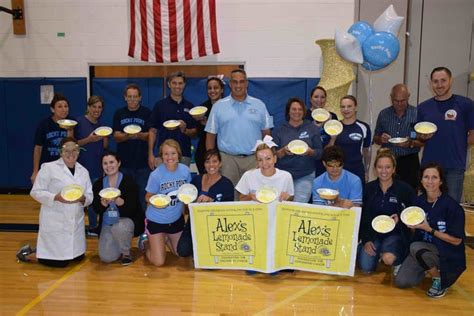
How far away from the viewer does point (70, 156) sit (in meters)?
5.15

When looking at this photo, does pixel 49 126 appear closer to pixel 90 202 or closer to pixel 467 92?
pixel 90 202

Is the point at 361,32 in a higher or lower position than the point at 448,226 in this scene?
higher

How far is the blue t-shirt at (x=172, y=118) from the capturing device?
594 cm

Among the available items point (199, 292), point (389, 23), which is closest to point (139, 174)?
point (199, 292)

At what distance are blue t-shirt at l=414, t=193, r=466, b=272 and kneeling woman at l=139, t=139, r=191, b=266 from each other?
2.53m

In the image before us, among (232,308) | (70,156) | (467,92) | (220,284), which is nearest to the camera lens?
(232,308)

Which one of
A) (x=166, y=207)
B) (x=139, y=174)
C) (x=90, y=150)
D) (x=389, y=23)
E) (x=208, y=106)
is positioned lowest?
(x=166, y=207)

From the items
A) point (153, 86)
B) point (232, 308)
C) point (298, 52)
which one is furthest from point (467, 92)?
point (232, 308)

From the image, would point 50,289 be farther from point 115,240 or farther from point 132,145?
point 132,145

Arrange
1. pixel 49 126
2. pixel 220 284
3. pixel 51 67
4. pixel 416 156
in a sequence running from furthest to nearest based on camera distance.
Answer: pixel 51 67
pixel 49 126
pixel 416 156
pixel 220 284

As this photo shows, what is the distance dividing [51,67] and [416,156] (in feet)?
22.6

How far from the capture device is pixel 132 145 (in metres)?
5.98

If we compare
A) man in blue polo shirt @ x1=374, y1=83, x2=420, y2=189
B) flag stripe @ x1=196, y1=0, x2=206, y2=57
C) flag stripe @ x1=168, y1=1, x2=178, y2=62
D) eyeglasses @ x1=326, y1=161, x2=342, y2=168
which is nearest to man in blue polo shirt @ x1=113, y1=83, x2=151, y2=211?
eyeglasses @ x1=326, y1=161, x2=342, y2=168

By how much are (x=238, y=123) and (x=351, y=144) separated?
4.25 feet
